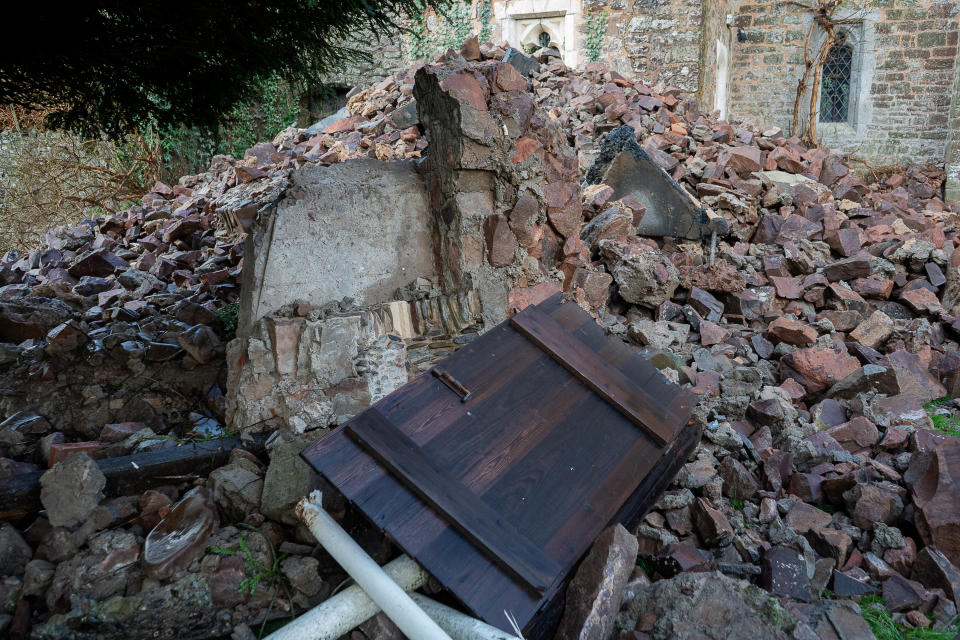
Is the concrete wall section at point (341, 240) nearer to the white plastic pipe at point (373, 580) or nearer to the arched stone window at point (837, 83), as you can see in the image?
the white plastic pipe at point (373, 580)

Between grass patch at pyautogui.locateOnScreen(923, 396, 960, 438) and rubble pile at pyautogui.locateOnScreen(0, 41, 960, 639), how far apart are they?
0.03m

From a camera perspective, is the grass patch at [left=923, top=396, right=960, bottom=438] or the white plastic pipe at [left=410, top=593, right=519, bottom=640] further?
the grass patch at [left=923, top=396, right=960, bottom=438]

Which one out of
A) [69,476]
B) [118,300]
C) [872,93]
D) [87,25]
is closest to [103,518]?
[69,476]

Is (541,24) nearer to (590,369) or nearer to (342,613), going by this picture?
(590,369)

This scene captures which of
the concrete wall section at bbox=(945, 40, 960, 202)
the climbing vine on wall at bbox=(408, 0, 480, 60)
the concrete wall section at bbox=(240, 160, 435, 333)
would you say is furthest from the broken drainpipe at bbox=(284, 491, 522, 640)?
the concrete wall section at bbox=(945, 40, 960, 202)

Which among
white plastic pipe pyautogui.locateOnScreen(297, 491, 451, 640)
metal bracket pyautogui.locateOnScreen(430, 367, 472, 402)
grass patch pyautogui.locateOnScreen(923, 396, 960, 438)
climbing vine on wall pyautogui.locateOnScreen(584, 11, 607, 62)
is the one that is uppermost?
climbing vine on wall pyautogui.locateOnScreen(584, 11, 607, 62)

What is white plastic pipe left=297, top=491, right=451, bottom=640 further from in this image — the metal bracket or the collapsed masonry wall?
the collapsed masonry wall

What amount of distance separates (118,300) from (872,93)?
44.1ft

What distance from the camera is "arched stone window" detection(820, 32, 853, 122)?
12.4 metres

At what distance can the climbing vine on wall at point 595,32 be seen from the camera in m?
11.0

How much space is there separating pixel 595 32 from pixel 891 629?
10.9 m

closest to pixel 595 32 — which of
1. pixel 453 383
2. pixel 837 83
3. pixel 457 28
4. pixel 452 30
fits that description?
pixel 457 28

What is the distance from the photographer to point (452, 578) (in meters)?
1.78

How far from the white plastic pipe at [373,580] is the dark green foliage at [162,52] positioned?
2.60 metres
